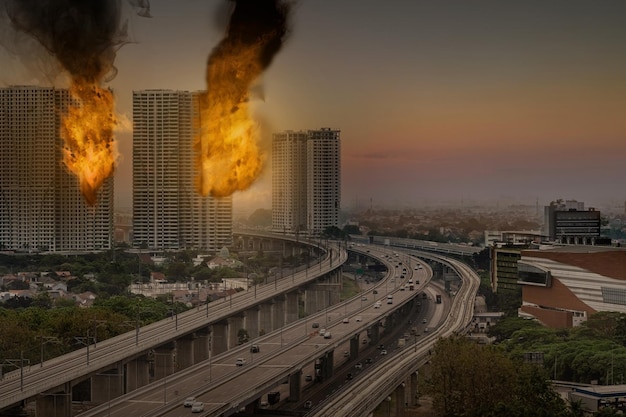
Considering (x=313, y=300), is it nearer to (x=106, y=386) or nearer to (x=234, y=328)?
(x=234, y=328)

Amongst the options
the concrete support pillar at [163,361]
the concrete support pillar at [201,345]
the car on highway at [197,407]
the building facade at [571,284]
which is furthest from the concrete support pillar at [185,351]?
the building facade at [571,284]

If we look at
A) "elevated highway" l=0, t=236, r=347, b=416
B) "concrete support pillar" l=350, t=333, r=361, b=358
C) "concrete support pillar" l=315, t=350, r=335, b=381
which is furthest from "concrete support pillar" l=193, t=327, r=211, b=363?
"concrete support pillar" l=350, t=333, r=361, b=358

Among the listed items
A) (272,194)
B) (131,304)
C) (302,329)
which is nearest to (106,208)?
(272,194)

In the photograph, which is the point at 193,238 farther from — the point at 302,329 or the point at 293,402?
the point at 293,402

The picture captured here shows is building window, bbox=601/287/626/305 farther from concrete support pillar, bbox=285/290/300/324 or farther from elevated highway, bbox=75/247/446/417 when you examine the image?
concrete support pillar, bbox=285/290/300/324

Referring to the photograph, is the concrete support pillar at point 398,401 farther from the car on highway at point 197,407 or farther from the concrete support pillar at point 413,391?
the car on highway at point 197,407

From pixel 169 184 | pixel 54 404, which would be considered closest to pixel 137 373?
pixel 54 404
